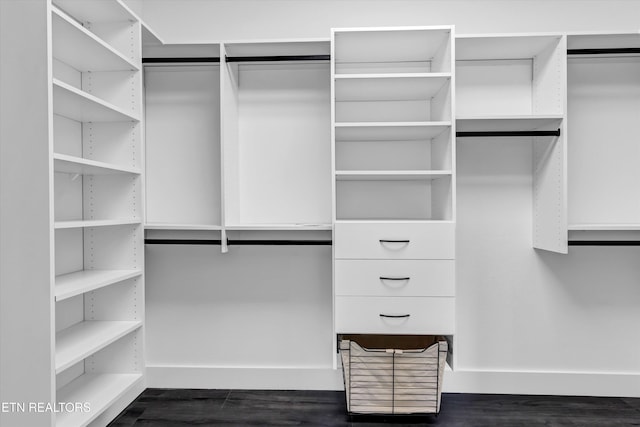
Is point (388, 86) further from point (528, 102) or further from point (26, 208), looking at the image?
point (26, 208)

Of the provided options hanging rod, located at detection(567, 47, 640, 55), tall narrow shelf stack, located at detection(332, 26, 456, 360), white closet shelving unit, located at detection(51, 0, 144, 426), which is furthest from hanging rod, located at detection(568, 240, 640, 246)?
white closet shelving unit, located at detection(51, 0, 144, 426)

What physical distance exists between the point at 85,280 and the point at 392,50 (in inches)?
72.9

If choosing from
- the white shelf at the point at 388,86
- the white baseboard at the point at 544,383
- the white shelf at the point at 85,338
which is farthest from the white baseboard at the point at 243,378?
the white shelf at the point at 388,86

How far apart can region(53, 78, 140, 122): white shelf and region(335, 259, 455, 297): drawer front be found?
1.26 metres

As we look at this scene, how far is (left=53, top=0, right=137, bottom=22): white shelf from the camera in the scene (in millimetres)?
1996

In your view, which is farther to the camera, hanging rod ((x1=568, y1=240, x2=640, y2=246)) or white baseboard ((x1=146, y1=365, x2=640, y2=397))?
white baseboard ((x1=146, y1=365, x2=640, y2=397))

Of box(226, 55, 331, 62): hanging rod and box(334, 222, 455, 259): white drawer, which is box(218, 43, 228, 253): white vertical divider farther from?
box(334, 222, 455, 259): white drawer

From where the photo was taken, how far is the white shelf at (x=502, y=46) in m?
2.22

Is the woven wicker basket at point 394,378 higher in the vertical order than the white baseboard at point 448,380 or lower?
higher

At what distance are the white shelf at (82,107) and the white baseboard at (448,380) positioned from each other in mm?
1410

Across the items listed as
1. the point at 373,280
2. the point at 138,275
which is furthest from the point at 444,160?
the point at 138,275

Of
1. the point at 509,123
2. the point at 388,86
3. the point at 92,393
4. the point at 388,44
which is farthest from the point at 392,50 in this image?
the point at 92,393

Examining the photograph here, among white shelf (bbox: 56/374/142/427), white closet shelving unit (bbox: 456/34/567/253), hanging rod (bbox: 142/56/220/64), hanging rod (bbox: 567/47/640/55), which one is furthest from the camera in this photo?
hanging rod (bbox: 142/56/220/64)

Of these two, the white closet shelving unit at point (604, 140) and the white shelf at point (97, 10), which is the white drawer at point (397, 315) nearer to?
the white closet shelving unit at point (604, 140)
